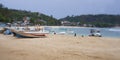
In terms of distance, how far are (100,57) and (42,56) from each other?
2442mm

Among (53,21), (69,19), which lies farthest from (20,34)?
(69,19)

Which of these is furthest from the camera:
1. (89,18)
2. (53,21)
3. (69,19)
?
(69,19)

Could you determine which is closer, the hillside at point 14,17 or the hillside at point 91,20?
the hillside at point 14,17

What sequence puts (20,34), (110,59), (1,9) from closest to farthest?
(110,59) < (20,34) < (1,9)

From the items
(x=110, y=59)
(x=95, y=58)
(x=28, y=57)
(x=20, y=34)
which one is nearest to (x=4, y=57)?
(x=28, y=57)

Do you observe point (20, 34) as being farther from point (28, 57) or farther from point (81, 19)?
point (81, 19)

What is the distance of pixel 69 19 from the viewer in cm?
19225

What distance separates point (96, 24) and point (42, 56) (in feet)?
456

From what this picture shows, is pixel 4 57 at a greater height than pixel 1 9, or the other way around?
pixel 1 9

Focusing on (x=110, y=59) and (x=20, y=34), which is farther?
(x=20, y=34)

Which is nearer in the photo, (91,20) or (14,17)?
(14,17)

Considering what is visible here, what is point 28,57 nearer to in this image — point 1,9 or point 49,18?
point 1,9

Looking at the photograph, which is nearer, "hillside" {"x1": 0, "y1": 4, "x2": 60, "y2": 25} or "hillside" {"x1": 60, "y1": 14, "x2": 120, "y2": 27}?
"hillside" {"x1": 0, "y1": 4, "x2": 60, "y2": 25}

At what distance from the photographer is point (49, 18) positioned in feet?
489
